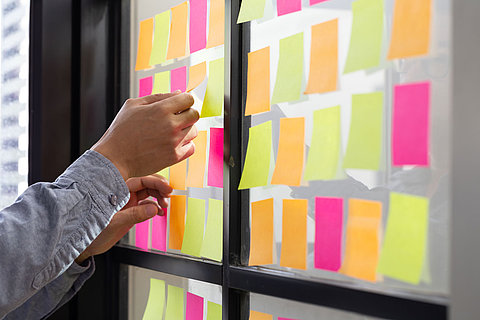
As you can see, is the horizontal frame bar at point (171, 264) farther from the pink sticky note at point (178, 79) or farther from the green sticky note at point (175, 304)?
the pink sticky note at point (178, 79)

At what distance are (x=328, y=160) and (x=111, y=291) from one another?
0.73 meters

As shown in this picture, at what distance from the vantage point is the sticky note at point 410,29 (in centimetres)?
56

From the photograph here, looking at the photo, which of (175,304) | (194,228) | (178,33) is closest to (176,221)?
(194,228)

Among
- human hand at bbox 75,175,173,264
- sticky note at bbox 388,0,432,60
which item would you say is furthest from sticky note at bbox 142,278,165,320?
sticky note at bbox 388,0,432,60

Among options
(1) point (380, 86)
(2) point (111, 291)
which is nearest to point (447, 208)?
(1) point (380, 86)

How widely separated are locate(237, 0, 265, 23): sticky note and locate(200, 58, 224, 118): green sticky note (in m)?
0.09

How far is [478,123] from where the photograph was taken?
46 centimetres

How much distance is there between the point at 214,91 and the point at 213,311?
0.42 m

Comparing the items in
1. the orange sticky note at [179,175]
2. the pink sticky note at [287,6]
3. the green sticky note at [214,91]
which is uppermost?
the pink sticky note at [287,6]

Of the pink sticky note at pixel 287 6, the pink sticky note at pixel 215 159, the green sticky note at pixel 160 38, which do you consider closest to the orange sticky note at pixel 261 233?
the pink sticky note at pixel 215 159

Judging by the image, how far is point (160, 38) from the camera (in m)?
1.03

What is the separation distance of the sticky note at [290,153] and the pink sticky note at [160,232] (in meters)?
0.35

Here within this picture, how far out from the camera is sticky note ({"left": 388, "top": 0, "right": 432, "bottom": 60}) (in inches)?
22.1

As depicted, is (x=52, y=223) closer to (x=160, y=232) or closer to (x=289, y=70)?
(x=160, y=232)
